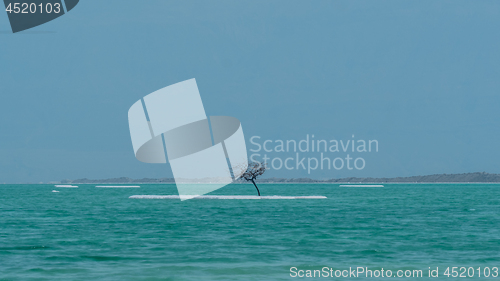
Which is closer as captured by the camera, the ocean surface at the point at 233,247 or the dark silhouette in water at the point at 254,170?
the ocean surface at the point at 233,247

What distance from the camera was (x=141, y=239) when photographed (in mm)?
40250

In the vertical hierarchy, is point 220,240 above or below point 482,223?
below

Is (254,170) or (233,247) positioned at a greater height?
(254,170)

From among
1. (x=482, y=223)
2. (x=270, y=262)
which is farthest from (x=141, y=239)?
(x=482, y=223)

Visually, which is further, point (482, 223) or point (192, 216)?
point (192, 216)

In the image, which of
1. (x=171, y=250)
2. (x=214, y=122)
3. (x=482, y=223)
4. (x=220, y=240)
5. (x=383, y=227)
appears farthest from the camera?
(x=214, y=122)

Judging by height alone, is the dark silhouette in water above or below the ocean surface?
above

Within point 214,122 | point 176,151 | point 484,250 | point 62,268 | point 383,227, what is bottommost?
point 62,268

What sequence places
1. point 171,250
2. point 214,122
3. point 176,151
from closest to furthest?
1. point 171,250
2. point 176,151
3. point 214,122

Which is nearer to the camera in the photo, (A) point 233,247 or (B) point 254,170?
(A) point 233,247

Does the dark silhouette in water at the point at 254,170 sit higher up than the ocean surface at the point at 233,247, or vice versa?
the dark silhouette in water at the point at 254,170

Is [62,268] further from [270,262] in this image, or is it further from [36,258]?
[270,262]

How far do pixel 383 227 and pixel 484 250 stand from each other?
582 inches

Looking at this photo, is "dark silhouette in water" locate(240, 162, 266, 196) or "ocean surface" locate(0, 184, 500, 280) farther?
"dark silhouette in water" locate(240, 162, 266, 196)
